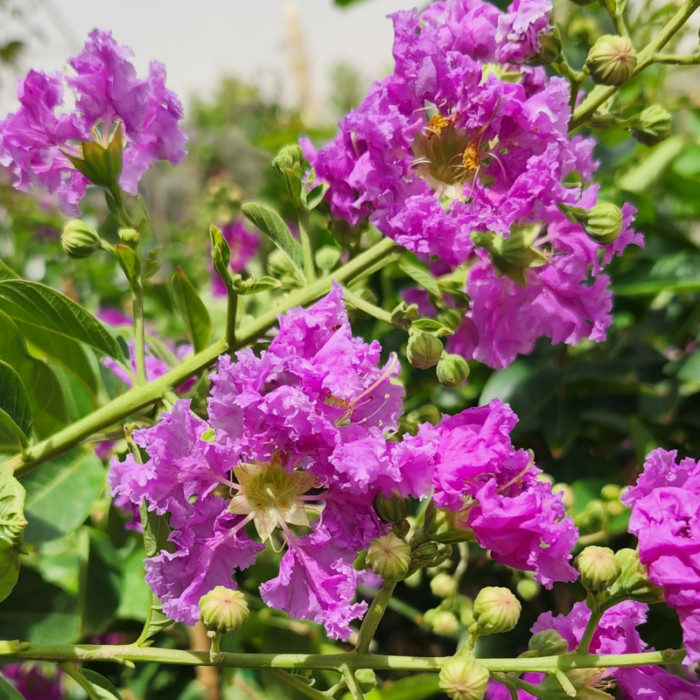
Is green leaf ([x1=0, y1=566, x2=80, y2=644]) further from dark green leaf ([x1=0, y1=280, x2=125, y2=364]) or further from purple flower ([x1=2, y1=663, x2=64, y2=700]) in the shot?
purple flower ([x1=2, y1=663, x2=64, y2=700])

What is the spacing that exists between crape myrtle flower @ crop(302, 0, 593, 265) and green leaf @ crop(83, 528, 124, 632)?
2.30 ft

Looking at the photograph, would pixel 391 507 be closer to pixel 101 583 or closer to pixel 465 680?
pixel 465 680

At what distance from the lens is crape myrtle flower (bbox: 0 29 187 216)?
3.00 feet

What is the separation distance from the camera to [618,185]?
1.65 m

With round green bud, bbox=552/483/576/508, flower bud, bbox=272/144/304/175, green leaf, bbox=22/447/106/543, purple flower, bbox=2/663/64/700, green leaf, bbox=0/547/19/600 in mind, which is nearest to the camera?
green leaf, bbox=0/547/19/600

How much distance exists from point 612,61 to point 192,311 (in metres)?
0.61

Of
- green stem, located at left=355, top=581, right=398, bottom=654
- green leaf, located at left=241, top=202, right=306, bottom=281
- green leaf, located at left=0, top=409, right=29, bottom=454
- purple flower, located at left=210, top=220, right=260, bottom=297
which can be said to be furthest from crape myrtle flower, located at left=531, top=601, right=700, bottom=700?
purple flower, located at left=210, top=220, right=260, bottom=297

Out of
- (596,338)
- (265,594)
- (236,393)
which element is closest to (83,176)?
(236,393)

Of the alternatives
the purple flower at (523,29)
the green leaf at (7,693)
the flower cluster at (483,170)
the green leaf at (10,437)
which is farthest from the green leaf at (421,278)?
the green leaf at (7,693)

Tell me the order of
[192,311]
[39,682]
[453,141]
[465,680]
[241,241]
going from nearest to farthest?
[465,680] < [453,141] < [192,311] < [39,682] < [241,241]

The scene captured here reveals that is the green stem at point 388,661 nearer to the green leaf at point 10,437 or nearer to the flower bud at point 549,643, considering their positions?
the flower bud at point 549,643

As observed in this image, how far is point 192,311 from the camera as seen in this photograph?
3.42 ft

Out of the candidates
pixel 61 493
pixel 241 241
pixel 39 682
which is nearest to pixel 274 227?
pixel 61 493

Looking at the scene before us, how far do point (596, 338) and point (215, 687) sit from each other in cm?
89
